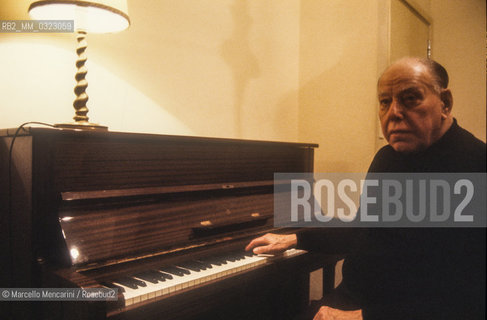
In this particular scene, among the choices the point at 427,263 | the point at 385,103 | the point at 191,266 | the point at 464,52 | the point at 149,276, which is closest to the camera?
the point at 427,263

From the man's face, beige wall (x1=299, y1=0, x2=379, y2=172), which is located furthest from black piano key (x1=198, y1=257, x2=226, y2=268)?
beige wall (x1=299, y1=0, x2=379, y2=172)

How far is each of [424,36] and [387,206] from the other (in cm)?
283

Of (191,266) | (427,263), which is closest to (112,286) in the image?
(191,266)

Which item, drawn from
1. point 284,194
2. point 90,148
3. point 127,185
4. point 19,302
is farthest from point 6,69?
point 284,194

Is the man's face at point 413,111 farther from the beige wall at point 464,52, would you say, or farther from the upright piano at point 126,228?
the beige wall at point 464,52

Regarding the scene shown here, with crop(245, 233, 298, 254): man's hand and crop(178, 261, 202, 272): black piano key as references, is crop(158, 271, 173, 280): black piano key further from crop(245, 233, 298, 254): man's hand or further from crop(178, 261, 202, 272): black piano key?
crop(245, 233, 298, 254): man's hand

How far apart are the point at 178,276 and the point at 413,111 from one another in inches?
37.0

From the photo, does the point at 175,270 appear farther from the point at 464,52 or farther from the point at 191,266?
the point at 464,52

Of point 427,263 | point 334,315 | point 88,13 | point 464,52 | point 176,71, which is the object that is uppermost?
point 464,52

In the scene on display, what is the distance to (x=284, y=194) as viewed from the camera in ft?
7.06

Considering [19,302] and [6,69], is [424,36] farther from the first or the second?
[19,302]

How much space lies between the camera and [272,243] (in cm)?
164

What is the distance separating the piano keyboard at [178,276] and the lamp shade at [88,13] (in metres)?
1.04

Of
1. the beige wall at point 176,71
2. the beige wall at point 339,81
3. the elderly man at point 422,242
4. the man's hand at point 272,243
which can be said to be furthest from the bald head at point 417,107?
the beige wall at point 339,81
